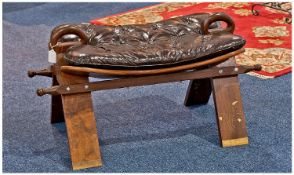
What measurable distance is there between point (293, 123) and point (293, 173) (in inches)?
17.5

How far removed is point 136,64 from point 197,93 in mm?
680

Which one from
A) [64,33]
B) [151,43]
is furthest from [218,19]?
[64,33]

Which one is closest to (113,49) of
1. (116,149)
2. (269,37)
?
(116,149)

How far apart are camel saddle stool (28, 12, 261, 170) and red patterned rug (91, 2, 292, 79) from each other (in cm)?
91

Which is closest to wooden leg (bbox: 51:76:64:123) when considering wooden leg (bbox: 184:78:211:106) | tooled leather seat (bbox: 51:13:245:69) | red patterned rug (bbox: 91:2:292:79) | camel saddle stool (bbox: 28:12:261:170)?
camel saddle stool (bbox: 28:12:261:170)

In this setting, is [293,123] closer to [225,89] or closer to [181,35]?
[225,89]

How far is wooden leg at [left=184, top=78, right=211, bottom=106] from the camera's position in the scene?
2.79m

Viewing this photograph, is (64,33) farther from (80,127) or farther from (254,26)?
(254,26)

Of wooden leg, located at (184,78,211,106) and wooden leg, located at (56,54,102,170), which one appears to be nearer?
wooden leg, located at (56,54,102,170)

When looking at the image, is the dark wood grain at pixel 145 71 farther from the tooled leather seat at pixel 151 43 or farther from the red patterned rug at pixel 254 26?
the red patterned rug at pixel 254 26

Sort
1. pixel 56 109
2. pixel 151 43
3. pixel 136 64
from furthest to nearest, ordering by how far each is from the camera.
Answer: pixel 56 109
pixel 151 43
pixel 136 64

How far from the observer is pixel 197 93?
112 inches

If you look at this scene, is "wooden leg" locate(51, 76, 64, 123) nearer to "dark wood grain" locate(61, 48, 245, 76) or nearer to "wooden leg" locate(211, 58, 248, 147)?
"dark wood grain" locate(61, 48, 245, 76)

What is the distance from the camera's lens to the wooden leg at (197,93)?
2.79 meters
